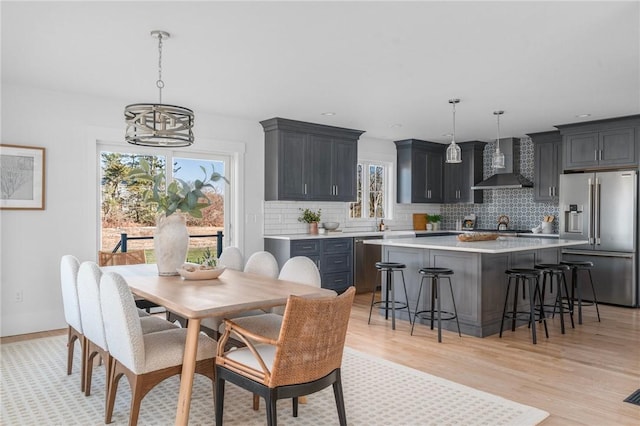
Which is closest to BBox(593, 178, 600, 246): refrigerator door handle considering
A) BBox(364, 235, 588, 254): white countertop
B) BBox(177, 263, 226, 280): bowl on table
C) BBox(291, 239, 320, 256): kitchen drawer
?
BBox(364, 235, 588, 254): white countertop

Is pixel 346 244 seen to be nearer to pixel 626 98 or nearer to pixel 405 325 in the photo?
pixel 405 325

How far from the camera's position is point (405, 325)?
5.15 m

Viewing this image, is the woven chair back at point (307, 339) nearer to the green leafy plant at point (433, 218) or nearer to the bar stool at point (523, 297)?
the bar stool at point (523, 297)

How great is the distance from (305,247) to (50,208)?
9.84ft

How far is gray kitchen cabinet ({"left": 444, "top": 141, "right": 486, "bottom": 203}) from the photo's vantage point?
332 inches

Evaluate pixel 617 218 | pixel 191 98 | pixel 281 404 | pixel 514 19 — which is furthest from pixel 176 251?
pixel 617 218

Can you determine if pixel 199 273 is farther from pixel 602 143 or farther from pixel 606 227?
pixel 602 143

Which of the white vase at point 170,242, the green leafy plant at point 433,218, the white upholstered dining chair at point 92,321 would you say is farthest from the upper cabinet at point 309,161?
the white upholstered dining chair at point 92,321

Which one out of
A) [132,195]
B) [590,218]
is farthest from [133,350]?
[590,218]

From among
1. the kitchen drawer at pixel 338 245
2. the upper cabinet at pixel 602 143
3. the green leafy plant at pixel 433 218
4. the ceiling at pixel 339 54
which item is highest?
the ceiling at pixel 339 54

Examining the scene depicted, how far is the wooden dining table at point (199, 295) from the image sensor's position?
240 cm

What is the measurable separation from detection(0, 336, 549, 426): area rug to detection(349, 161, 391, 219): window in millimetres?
4573

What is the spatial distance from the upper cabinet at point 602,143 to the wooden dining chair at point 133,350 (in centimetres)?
591

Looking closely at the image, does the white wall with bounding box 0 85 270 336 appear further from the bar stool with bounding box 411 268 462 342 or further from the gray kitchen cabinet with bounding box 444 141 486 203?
the gray kitchen cabinet with bounding box 444 141 486 203
